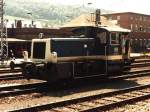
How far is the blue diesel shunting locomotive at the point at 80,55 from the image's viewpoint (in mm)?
16234

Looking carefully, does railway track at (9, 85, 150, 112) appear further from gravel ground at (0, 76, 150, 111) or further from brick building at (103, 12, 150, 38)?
brick building at (103, 12, 150, 38)

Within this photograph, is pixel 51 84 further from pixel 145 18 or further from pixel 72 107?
pixel 145 18

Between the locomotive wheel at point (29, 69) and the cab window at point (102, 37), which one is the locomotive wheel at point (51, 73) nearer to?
the locomotive wheel at point (29, 69)

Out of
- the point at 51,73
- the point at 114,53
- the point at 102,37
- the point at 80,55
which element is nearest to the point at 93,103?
the point at 51,73

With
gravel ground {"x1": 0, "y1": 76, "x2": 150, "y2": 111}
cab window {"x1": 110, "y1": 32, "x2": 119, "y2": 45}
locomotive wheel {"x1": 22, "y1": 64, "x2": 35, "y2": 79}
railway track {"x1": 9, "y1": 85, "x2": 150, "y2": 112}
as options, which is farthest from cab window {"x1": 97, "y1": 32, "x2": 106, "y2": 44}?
locomotive wheel {"x1": 22, "y1": 64, "x2": 35, "y2": 79}

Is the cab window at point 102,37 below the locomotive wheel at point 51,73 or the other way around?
the other way around

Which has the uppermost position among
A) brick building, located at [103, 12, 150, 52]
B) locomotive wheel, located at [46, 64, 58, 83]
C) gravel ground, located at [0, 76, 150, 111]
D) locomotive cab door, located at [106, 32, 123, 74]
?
brick building, located at [103, 12, 150, 52]

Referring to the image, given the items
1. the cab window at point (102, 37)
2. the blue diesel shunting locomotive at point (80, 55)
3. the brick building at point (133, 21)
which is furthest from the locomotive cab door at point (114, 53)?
the brick building at point (133, 21)

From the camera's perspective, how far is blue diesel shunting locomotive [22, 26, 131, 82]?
1623 cm

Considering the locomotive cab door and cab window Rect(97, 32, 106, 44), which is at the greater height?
cab window Rect(97, 32, 106, 44)

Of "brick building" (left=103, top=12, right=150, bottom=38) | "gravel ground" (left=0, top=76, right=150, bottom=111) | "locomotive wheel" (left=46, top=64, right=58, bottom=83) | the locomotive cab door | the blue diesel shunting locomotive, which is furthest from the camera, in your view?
"brick building" (left=103, top=12, right=150, bottom=38)

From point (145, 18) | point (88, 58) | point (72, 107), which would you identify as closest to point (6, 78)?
point (88, 58)

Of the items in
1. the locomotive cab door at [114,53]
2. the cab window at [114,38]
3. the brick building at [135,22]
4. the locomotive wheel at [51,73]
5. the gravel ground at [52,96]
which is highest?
the brick building at [135,22]

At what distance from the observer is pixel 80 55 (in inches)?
695
